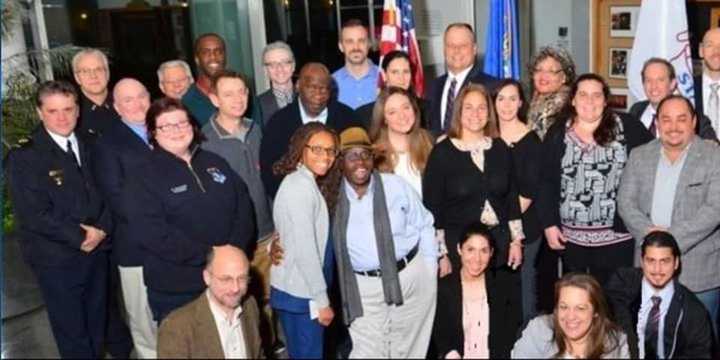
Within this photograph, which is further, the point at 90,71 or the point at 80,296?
the point at 90,71

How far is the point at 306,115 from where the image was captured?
13.5ft

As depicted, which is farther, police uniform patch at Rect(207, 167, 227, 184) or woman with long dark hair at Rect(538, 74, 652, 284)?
woman with long dark hair at Rect(538, 74, 652, 284)

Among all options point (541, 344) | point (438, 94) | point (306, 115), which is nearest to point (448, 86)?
point (438, 94)

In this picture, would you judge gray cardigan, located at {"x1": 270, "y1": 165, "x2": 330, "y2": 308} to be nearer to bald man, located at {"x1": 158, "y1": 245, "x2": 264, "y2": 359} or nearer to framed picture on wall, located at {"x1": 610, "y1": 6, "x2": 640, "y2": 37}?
bald man, located at {"x1": 158, "y1": 245, "x2": 264, "y2": 359}

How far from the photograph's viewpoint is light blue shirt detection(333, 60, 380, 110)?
189 inches

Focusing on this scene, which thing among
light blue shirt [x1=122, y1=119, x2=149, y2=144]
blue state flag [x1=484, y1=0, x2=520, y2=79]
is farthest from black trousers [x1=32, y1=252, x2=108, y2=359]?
blue state flag [x1=484, y1=0, x2=520, y2=79]

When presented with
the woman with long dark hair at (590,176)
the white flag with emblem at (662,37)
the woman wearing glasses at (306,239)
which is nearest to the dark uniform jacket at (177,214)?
the woman wearing glasses at (306,239)

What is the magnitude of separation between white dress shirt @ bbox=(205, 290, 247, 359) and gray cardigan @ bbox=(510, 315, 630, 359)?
0.97 metres

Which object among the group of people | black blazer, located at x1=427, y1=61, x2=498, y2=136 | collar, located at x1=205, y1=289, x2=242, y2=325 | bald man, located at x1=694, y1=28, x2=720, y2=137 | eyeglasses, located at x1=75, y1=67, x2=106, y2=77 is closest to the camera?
collar, located at x1=205, y1=289, x2=242, y2=325

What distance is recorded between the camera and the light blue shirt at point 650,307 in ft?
11.2

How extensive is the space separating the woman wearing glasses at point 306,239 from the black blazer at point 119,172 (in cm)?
61

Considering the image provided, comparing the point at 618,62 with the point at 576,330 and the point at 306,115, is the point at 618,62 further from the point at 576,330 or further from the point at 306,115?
the point at 576,330

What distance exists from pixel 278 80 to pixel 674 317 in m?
2.47

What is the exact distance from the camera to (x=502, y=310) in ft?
12.2
